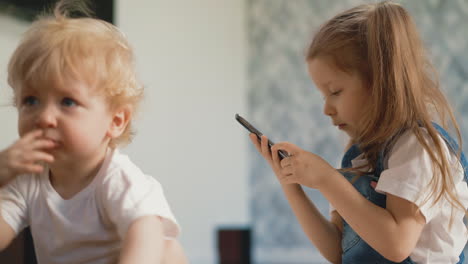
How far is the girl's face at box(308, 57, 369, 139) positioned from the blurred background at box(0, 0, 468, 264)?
128 centimetres

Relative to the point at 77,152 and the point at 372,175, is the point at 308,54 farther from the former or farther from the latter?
the point at 77,152

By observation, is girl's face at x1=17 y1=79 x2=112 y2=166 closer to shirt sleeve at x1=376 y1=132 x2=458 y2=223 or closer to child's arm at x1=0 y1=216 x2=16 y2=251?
child's arm at x1=0 y1=216 x2=16 y2=251

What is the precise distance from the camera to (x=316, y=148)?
336 cm

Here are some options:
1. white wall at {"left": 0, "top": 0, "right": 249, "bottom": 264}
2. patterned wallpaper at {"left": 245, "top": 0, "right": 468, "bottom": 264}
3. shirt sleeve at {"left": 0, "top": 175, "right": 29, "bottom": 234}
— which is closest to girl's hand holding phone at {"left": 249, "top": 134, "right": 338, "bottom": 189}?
shirt sleeve at {"left": 0, "top": 175, "right": 29, "bottom": 234}

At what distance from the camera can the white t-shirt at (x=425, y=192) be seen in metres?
1.02

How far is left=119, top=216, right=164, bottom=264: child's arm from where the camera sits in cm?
88

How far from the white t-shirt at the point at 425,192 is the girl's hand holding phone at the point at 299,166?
109 millimetres

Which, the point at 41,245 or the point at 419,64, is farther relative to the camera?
the point at 419,64

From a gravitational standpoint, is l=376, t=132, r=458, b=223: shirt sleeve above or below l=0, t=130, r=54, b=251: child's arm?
below

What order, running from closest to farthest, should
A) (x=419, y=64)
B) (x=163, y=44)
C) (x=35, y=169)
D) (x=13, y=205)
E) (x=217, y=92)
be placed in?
1. (x=35, y=169)
2. (x=13, y=205)
3. (x=419, y=64)
4. (x=163, y=44)
5. (x=217, y=92)

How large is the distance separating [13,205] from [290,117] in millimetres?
2571

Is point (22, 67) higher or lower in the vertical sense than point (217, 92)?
higher

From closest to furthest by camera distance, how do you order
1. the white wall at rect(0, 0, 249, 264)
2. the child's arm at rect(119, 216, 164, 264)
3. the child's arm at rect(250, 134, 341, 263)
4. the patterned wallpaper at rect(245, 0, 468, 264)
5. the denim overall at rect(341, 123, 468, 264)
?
the child's arm at rect(119, 216, 164, 264), the denim overall at rect(341, 123, 468, 264), the child's arm at rect(250, 134, 341, 263), the white wall at rect(0, 0, 249, 264), the patterned wallpaper at rect(245, 0, 468, 264)

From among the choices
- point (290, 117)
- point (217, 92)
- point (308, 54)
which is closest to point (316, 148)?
point (290, 117)
